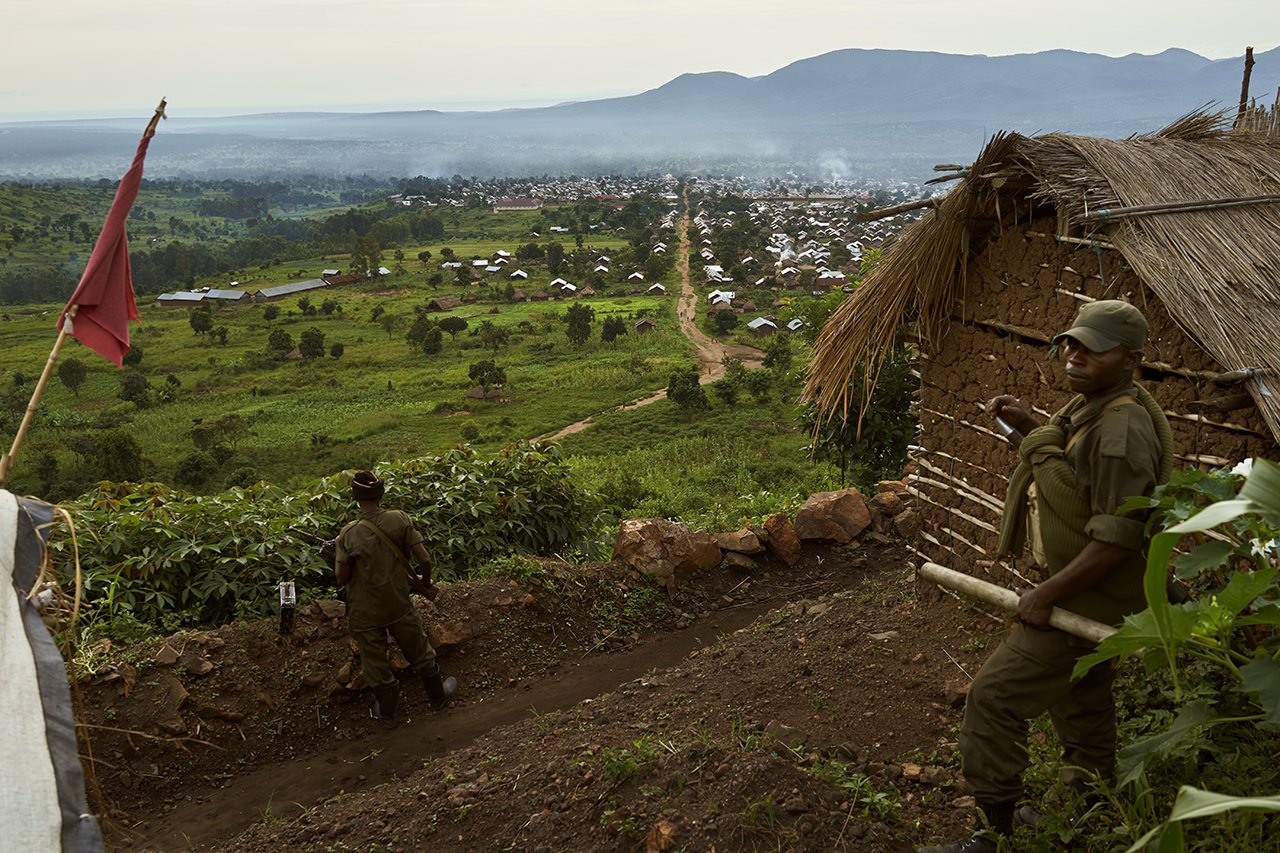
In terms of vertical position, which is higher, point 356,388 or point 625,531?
point 625,531

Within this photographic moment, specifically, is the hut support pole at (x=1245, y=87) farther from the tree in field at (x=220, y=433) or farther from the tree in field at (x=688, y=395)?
the tree in field at (x=220, y=433)

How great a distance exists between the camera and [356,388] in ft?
119

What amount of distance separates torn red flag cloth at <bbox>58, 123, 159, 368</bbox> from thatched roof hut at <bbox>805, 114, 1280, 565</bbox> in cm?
336

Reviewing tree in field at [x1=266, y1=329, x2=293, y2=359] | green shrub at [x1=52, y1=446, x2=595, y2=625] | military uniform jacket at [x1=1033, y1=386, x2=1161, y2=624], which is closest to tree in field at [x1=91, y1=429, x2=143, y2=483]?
tree in field at [x1=266, y1=329, x2=293, y2=359]

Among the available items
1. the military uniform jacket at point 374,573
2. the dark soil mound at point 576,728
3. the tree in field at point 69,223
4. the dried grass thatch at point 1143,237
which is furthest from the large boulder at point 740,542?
the tree in field at point 69,223

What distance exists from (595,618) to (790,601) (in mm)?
1505

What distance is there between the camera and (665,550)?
7.07 meters

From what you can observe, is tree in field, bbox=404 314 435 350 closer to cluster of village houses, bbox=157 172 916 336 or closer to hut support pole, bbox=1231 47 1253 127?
cluster of village houses, bbox=157 172 916 336

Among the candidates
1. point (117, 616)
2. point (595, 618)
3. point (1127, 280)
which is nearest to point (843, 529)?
point (595, 618)

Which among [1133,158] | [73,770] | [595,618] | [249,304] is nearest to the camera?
[73,770]

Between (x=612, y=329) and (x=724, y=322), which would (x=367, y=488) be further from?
(x=724, y=322)

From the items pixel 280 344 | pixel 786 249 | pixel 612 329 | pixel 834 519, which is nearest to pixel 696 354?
pixel 612 329

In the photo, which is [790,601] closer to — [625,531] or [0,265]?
[625,531]

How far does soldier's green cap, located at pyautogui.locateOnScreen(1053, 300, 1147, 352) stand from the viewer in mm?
2551
